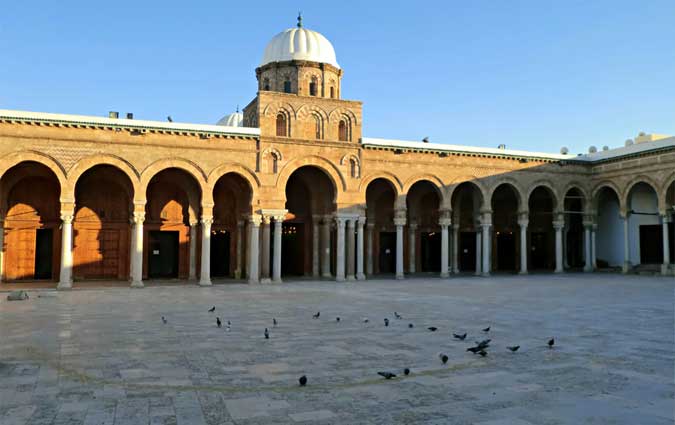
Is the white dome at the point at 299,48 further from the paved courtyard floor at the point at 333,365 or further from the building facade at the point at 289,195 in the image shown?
the paved courtyard floor at the point at 333,365

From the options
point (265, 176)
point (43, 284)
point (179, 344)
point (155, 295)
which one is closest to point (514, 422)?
point (179, 344)

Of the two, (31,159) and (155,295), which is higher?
A: (31,159)

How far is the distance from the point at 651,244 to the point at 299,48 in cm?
2009

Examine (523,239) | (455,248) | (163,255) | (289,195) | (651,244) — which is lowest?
(163,255)

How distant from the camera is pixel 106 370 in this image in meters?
6.55

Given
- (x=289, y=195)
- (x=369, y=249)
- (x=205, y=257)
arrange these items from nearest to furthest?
1. (x=205, y=257)
2. (x=289, y=195)
3. (x=369, y=249)

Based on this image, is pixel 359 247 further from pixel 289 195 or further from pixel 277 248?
pixel 289 195

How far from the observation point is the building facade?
2075 cm

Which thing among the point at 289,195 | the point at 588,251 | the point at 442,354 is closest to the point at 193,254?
the point at 289,195

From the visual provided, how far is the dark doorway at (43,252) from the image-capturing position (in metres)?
23.0

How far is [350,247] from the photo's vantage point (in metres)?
24.6

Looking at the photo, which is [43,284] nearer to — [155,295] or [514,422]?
[155,295]

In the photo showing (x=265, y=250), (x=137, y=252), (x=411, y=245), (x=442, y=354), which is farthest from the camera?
(x=411, y=245)

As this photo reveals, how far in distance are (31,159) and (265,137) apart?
8.20 meters
